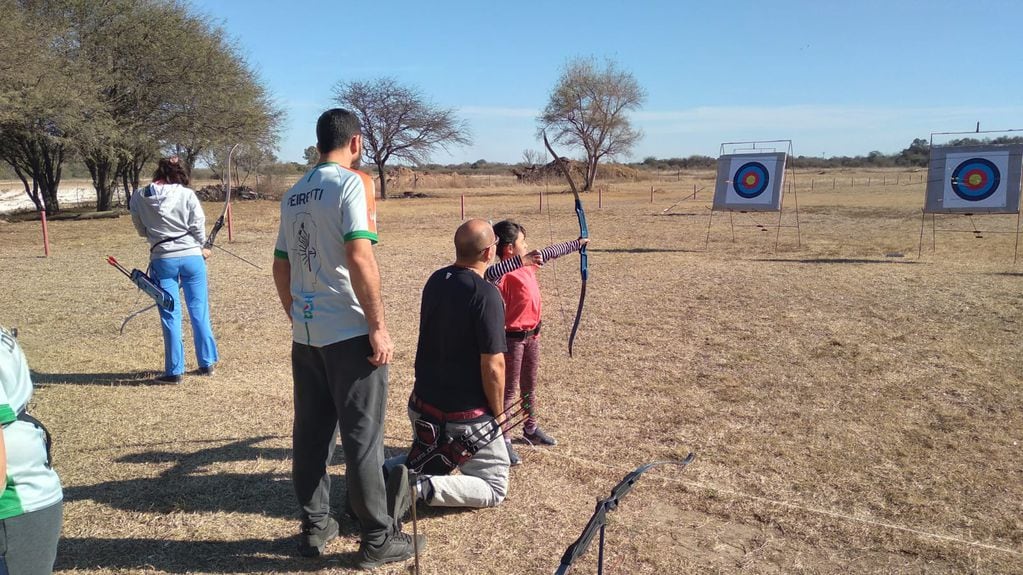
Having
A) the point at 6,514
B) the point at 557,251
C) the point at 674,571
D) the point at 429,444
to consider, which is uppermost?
the point at 557,251

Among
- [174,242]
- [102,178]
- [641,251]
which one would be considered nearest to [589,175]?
[102,178]

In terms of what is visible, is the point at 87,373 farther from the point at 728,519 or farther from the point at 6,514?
the point at 728,519

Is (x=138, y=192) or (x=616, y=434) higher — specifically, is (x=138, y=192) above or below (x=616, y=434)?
above

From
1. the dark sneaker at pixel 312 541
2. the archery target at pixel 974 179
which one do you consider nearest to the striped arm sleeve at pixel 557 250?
the dark sneaker at pixel 312 541

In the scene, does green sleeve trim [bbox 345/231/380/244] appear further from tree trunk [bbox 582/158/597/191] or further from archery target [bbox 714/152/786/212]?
tree trunk [bbox 582/158/597/191]

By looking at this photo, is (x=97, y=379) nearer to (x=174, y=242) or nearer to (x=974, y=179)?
(x=174, y=242)

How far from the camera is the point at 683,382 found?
5.60 metres

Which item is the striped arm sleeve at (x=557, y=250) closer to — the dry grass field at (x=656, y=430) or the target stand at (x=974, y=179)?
the dry grass field at (x=656, y=430)

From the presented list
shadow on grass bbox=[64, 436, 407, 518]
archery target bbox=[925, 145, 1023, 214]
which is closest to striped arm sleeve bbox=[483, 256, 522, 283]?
shadow on grass bbox=[64, 436, 407, 518]

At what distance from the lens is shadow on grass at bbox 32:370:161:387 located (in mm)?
5398

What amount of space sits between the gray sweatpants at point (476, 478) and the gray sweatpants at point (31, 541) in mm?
1615

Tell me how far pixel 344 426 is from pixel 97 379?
3.79m

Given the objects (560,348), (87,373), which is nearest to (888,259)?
(560,348)

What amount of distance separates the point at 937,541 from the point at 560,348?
3855mm
